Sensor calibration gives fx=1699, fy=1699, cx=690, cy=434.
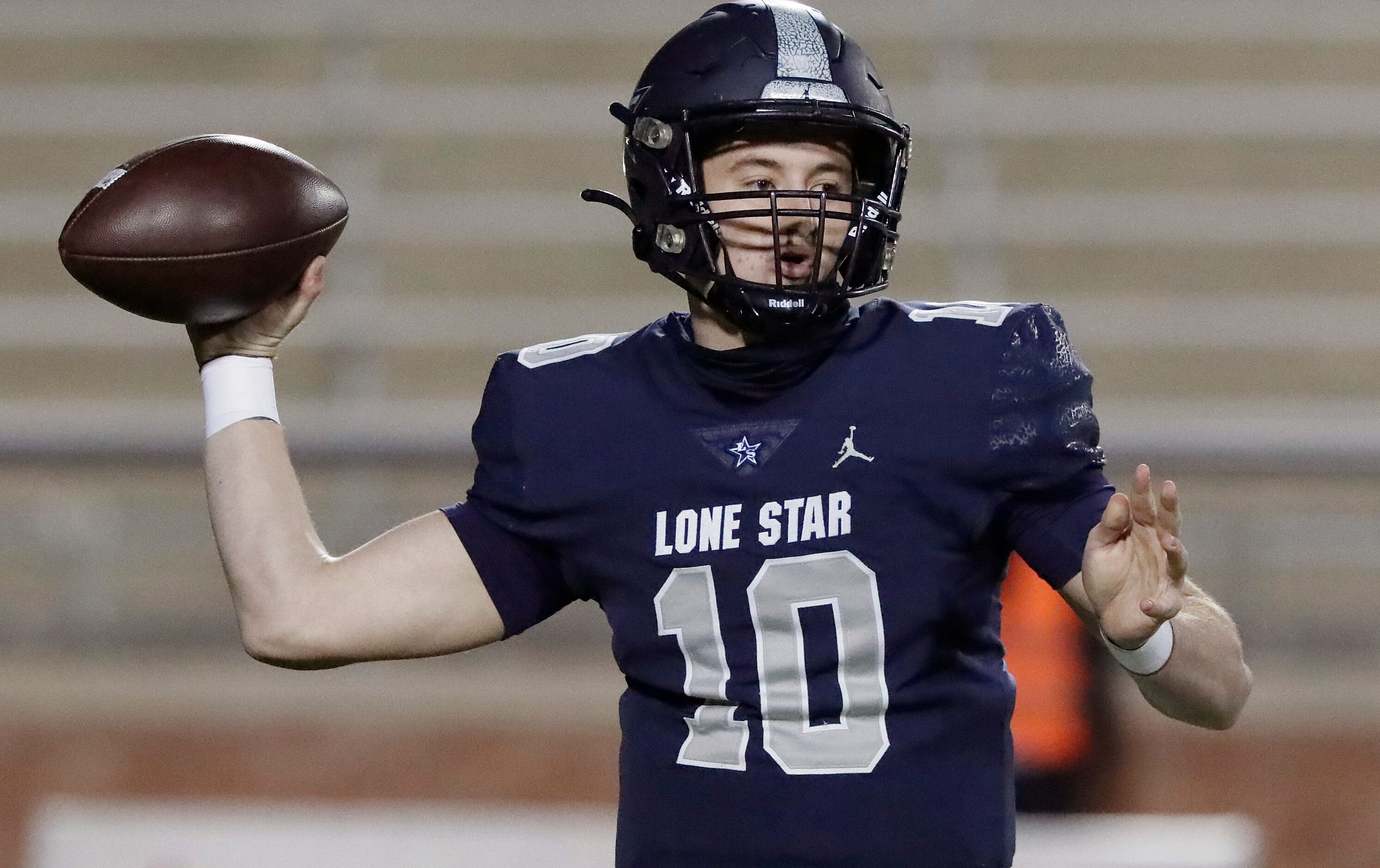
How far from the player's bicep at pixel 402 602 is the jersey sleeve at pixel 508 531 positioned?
1cm

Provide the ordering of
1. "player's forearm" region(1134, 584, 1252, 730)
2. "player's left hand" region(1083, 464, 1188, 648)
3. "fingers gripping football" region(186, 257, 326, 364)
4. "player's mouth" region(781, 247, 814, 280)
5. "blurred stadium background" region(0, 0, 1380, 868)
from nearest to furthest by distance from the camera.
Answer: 1. "player's left hand" region(1083, 464, 1188, 648)
2. "player's forearm" region(1134, 584, 1252, 730)
3. "player's mouth" region(781, 247, 814, 280)
4. "fingers gripping football" region(186, 257, 326, 364)
5. "blurred stadium background" region(0, 0, 1380, 868)

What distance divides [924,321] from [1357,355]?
212 inches

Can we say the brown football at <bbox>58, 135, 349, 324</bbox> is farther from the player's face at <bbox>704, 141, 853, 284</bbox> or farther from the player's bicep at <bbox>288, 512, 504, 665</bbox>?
the player's face at <bbox>704, 141, 853, 284</bbox>

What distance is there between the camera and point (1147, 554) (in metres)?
1.38

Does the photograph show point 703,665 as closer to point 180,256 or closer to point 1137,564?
point 1137,564

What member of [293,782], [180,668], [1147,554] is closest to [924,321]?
[1147,554]

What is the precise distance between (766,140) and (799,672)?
1.66ft

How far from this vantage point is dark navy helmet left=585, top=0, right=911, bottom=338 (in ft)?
5.09

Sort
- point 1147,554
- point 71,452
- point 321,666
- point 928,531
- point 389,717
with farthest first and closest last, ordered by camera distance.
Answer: point 389,717 < point 71,452 < point 321,666 < point 928,531 < point 1147,554

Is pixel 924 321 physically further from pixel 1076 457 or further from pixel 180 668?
pixel 180 668

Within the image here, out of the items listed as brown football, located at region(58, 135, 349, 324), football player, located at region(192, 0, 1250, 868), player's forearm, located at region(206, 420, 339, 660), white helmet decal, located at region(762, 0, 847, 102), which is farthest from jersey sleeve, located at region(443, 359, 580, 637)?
white helmet decal, located at region(762, 0, 847, 102)

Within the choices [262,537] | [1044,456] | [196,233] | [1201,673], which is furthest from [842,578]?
[196,233]

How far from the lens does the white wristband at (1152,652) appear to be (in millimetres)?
1436

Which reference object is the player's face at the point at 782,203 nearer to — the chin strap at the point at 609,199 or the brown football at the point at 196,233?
the chin strap at the point at 609,199
